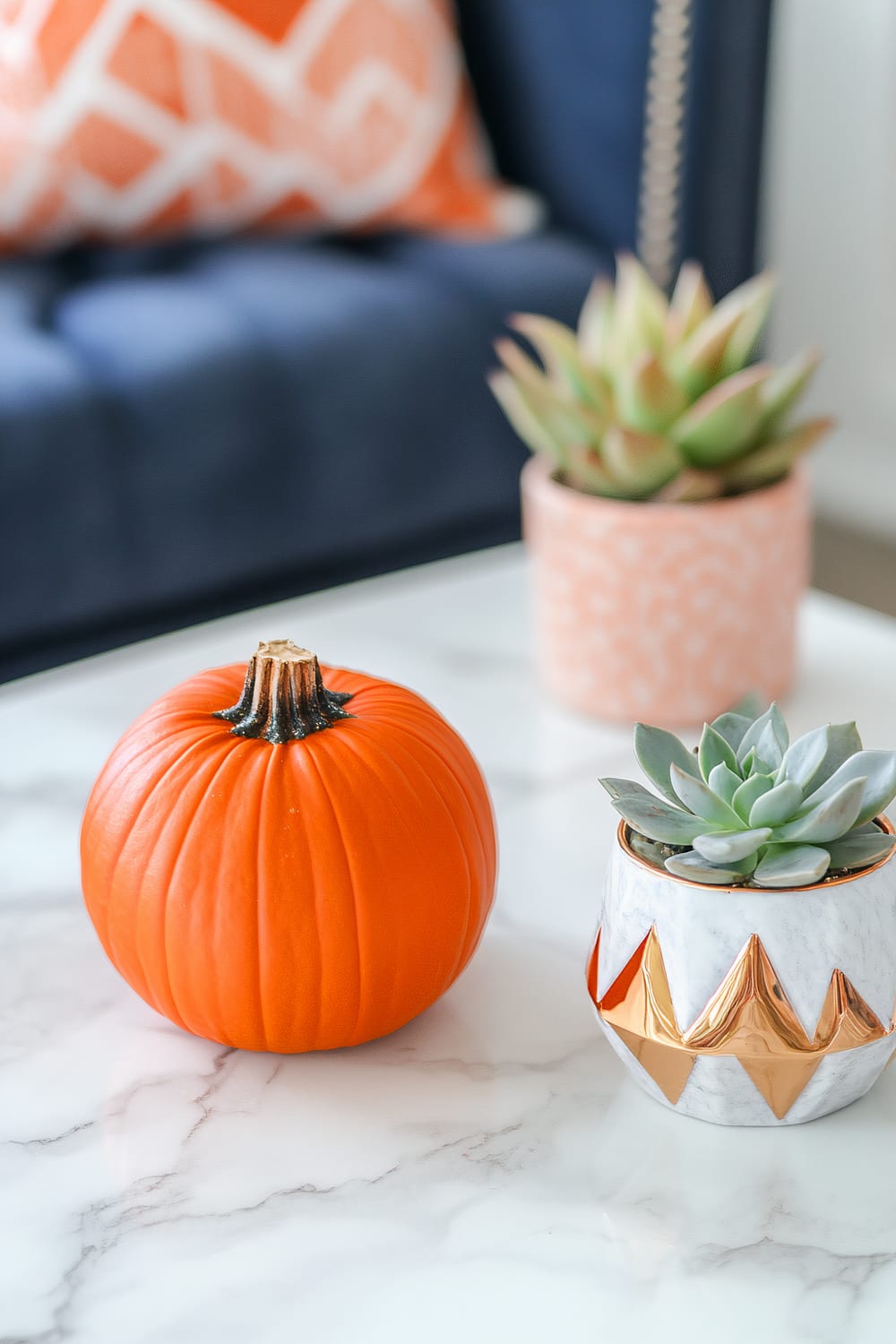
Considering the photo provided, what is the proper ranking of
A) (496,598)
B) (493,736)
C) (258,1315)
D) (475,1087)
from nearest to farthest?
(258,1315)
(475,1087)
(493,736)
(496,598)

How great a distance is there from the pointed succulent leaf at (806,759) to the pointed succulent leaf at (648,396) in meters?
0.34

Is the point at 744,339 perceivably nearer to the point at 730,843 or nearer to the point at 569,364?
the point at 569,364

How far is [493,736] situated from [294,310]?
2.70ft

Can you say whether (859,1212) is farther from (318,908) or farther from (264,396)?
(264,396)

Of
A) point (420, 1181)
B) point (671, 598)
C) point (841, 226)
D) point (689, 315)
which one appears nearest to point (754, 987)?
point (420, 1181)

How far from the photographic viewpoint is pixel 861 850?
1.64ft

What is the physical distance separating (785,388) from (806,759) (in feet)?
1.24

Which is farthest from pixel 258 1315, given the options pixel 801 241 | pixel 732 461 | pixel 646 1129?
pixel 801 241

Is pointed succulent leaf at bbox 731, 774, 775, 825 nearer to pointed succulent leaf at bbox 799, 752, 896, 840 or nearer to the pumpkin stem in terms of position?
pointed succulent leaf at bbox 799, 752, 896, 840

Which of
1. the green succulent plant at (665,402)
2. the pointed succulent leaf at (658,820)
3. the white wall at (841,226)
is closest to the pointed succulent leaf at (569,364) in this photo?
the green succulent plant at (665,402)

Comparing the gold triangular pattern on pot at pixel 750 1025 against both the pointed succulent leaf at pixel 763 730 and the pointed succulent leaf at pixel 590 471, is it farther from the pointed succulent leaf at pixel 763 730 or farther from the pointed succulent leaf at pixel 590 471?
the pointed succulent leaf at pixel 590 471

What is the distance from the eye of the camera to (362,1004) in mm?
555

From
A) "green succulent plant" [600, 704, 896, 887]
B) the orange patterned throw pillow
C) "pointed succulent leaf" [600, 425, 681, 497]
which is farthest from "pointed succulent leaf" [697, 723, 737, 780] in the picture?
the orange patterned throw pillow

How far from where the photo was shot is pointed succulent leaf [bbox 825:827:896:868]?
500 millimetres
